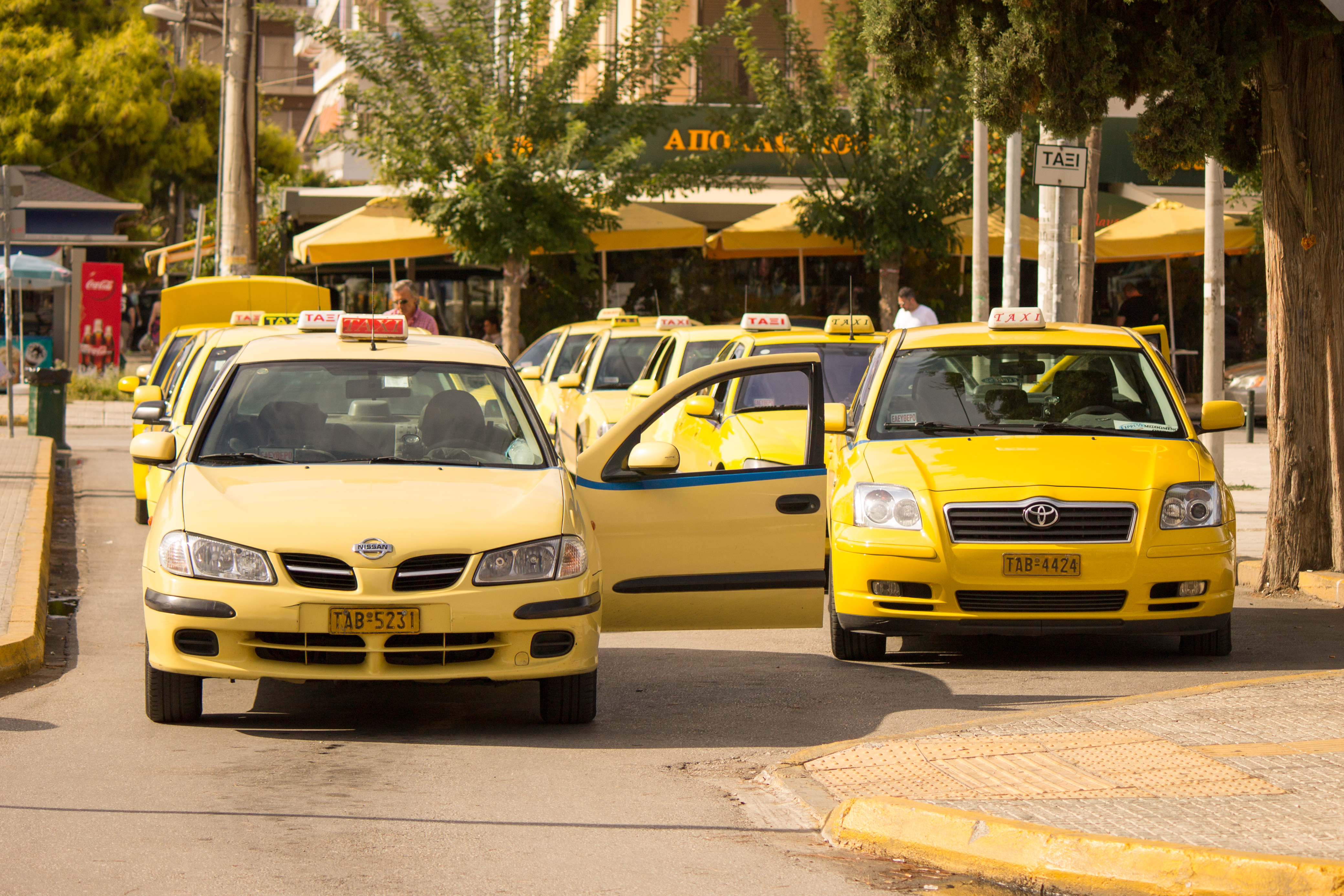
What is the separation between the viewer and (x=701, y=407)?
11227 mm

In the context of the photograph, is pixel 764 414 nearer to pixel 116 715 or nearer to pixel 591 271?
pixel 116 715

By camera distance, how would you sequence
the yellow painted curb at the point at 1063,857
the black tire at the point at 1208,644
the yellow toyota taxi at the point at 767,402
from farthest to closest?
the yellow toyota taxi at the point at 767,402 < the black tire at the point at 1208,644 < the yellow painted curb at the point at 1063,857

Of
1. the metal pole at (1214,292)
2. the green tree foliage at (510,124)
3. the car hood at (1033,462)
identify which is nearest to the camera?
the car hood at (1033,462)

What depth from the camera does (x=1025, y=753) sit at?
21.0ft

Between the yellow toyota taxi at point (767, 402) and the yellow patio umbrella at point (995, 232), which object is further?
the yellow patio umbrella at point (995, 232)

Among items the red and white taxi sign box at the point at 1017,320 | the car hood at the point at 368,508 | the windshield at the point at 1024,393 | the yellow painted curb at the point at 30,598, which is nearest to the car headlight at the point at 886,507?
the windshield at the point at 1024,393

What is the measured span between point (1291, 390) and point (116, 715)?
7.63 metres

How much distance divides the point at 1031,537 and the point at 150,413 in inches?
246

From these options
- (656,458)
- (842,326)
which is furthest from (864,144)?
(656,458)

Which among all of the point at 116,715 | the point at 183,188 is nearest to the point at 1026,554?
the point at 116,715

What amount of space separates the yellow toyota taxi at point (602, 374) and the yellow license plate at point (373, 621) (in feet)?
35.9

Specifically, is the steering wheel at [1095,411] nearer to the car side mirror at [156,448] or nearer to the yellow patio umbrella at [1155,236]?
the car side mirror at [156,448]

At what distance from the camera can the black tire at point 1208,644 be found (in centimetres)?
909

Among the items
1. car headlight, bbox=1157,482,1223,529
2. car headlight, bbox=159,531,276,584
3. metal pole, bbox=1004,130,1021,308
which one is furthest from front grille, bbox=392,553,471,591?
Result: metal pole, bbox=1004,130,1021,308
